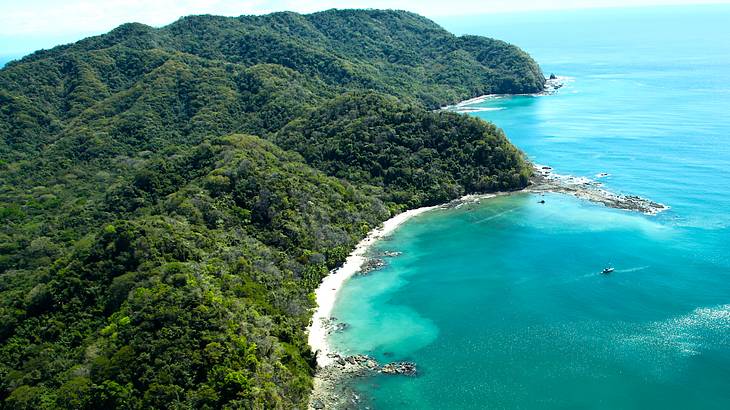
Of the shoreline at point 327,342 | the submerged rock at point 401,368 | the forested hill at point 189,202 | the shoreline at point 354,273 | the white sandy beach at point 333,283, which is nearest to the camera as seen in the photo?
the forested hill at point 189,202

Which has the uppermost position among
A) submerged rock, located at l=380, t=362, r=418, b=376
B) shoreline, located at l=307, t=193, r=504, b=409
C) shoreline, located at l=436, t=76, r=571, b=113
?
shoreline, located at l=436, t=76, r=571, b=113

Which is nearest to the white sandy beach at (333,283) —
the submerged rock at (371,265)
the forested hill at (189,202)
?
the submerged rock at (371,265)

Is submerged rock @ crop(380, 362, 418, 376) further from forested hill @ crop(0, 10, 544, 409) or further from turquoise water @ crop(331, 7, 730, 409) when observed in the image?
forested hill @ crop(0, 10, 544, 409)

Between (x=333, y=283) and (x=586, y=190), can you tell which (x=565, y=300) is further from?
(x=586, y=190)

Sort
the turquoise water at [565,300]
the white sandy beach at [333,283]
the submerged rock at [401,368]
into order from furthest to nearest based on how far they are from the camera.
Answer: the white sandy beach at [333,283] → the submerged rock at [401,368] → the turquoise water at [565,300]

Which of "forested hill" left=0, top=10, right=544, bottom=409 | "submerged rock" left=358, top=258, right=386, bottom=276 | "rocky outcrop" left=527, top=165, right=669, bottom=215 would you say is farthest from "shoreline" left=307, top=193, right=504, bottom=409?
"rocky outcrop" left=527, top=165, right=669, bottom=215

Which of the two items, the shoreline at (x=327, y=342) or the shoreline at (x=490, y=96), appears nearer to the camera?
the shoreline at (x=327, y=342)

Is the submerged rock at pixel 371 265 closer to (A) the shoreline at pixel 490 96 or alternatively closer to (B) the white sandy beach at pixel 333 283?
(B) the white sandy beach at pixel 333 283
